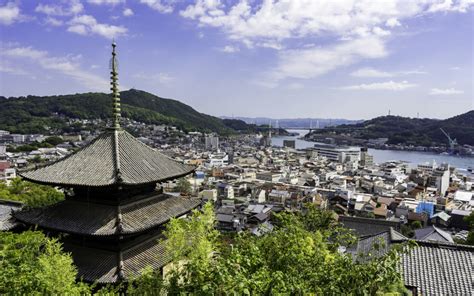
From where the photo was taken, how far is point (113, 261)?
9891 mm

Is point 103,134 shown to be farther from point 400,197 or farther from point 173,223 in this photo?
point 400,197

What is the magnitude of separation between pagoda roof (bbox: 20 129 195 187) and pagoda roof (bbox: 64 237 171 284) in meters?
2.27

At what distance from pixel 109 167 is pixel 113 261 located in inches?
118

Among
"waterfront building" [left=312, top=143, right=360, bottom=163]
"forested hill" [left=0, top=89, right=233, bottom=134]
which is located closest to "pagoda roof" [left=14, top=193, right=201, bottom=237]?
"waterfront building" [left=312, top=143, right=360, bottom=163]

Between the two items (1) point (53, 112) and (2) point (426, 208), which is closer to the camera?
(2) point (426, 208)

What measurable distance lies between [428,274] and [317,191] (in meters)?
50.1

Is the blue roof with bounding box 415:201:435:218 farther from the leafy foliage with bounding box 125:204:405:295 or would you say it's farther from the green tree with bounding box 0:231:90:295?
the green tree with bounding box 0:231:90:295

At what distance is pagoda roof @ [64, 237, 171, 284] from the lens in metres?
9.43

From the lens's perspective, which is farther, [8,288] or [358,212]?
[358,212]

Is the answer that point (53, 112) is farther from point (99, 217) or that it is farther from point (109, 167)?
point (99, 217)

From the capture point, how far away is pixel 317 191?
60312mm

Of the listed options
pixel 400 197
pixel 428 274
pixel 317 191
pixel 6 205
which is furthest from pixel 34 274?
pixel 400 197

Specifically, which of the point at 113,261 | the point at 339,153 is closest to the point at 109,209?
the point at 113,261

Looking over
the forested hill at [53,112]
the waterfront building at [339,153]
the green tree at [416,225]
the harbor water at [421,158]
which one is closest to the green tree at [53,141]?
the forested hill at [53,112]
